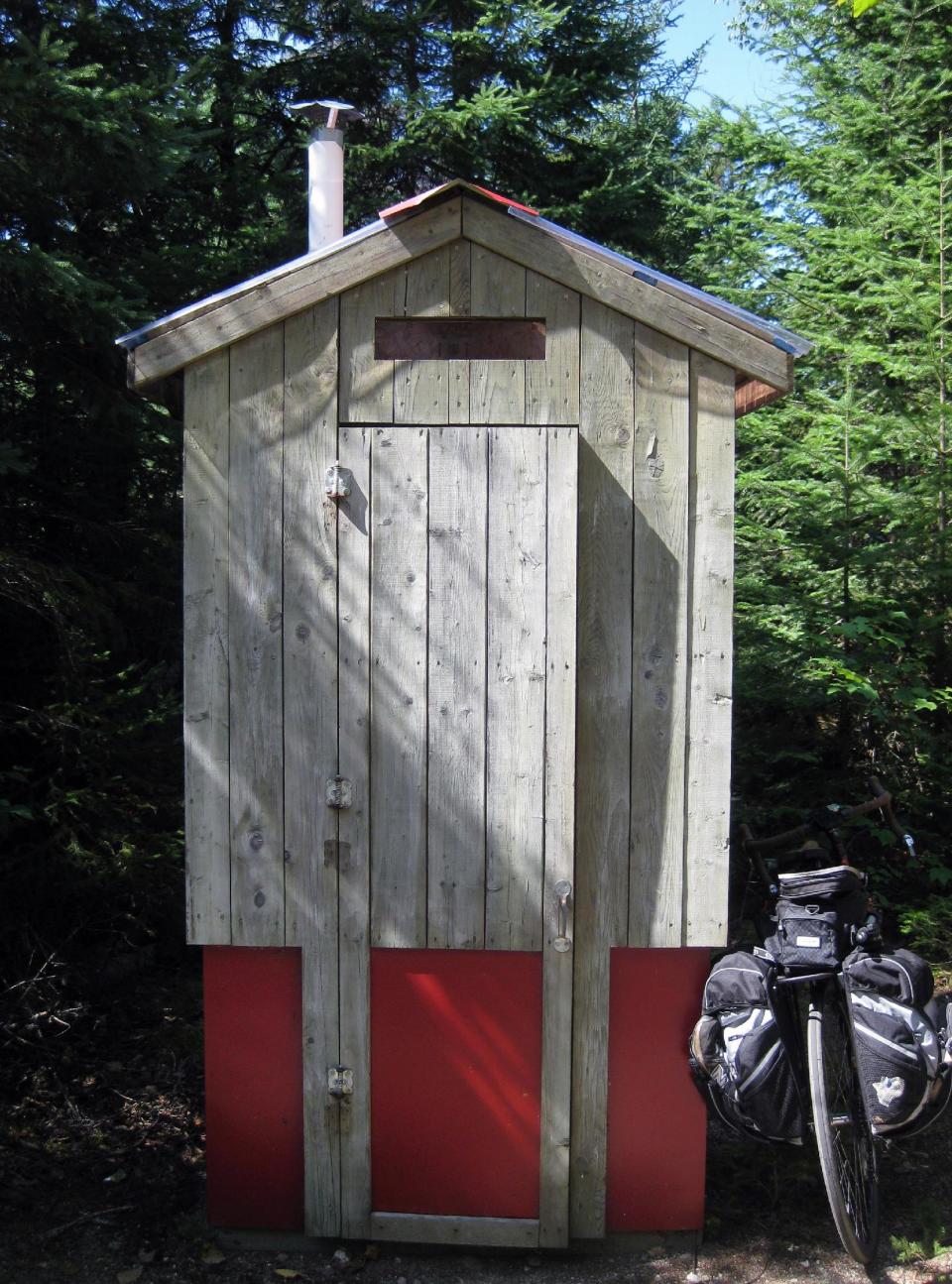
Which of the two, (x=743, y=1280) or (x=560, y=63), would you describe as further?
(x=560, y=63)

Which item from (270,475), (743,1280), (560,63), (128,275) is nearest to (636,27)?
(560,63)

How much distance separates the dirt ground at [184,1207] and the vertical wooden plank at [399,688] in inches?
43.4

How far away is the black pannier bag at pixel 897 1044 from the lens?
3.23 metres

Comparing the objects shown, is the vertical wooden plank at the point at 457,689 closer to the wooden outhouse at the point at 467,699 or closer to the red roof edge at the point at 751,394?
the wooden outhouse at the point at 467,699

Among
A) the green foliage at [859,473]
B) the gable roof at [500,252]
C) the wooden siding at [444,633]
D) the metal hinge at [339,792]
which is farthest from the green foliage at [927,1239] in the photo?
the gable roof at [500,252]

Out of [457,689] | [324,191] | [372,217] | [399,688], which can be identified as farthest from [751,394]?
[372,217]

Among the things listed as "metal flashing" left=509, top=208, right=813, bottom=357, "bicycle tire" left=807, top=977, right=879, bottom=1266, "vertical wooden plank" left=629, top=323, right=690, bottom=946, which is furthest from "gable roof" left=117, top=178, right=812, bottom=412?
"bicycle tire" left=807, top=977, right=879, bottom=1266

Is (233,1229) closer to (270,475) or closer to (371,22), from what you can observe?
(270,475)

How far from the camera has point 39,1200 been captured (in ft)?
12.9

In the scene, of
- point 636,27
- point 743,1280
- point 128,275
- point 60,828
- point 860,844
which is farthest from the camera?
point 636,27

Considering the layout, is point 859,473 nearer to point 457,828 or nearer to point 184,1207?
point 457,828

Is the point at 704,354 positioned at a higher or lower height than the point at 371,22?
lower

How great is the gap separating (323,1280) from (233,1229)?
0.36m

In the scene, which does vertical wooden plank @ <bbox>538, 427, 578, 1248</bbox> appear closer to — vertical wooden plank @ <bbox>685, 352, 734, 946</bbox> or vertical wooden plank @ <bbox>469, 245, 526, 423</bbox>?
A: vertical wooden plank @ <bbox>469, 245, 526, 423</bbox>
